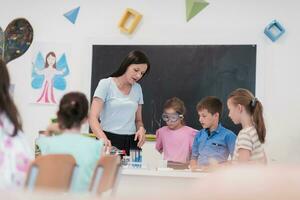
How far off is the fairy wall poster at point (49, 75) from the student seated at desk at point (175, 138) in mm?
1024

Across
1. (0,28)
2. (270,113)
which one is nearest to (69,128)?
(270,113)

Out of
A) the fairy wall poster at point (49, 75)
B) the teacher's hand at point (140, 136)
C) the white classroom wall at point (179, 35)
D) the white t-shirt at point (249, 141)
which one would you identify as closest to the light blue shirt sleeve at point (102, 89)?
the teacher's hand at point (140, 136)

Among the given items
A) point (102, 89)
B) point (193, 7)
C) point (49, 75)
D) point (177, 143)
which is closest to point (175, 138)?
point (177, 143)

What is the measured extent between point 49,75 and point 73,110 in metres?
1.90

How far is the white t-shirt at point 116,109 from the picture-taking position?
265 centimetres

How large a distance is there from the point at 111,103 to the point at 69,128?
34.6 inches

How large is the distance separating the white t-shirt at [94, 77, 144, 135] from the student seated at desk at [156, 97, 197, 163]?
0.32 meters

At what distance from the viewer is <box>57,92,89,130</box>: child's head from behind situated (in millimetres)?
1837

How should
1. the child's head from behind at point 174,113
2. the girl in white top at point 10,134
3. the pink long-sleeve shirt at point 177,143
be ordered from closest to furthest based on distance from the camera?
the girl in white top at point 10,134, the pink long-sleeve shirt at point 177,143, the child's head from behind at point 174,113

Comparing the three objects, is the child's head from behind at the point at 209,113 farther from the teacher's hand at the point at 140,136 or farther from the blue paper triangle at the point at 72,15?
the blue paper triangle at the point at 72,15

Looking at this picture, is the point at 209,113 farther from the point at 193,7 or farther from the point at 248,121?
the point at 193,7

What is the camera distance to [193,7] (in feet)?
11.4

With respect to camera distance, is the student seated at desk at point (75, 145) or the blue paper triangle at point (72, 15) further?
the blue paper triangle at point (72, 15)

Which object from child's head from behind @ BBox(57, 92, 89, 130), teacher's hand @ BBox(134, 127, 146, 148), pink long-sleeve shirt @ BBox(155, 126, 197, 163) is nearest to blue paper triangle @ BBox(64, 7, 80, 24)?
pink long-sleeve shirt @ BBox(155, 126, 197, 163)
